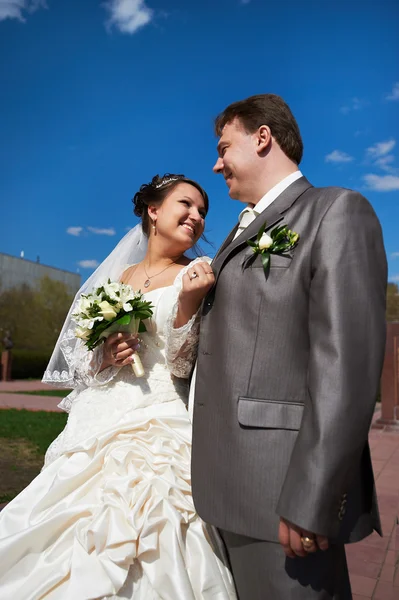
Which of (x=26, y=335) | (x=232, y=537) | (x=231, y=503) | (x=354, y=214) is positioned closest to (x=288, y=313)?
(x=354, y=214)

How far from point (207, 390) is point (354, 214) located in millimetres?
812

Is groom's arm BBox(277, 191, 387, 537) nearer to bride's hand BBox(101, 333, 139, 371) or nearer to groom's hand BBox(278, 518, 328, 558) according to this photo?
groom's hand BBox(278, 518, 328, 558)

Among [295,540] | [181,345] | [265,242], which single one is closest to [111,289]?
[181,345]

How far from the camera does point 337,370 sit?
1.62m

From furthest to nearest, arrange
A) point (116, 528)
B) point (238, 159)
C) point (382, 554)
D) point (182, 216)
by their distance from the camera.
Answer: point (382, 554) → point (182, 216) → point (238, 159) → point (116, 528)

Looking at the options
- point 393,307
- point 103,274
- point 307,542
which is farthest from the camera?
point 393,307

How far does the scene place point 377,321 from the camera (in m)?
1.67

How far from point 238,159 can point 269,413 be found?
3.31ft

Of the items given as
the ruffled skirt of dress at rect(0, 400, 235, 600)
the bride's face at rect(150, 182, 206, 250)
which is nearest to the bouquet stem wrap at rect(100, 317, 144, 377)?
the ruffled skirt of dress at rect(0, 400, 235, 600)

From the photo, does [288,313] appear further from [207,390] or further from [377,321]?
[207,390]

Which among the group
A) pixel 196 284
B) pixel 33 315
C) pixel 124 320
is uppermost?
pixel 33 315

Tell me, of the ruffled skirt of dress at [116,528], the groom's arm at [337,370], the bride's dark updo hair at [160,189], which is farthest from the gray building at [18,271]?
the groom's arm at [337,370]

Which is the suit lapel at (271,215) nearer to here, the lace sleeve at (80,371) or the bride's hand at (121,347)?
the bride's hand at (121,347)

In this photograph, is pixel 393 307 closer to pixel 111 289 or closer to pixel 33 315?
pixel 33 315
